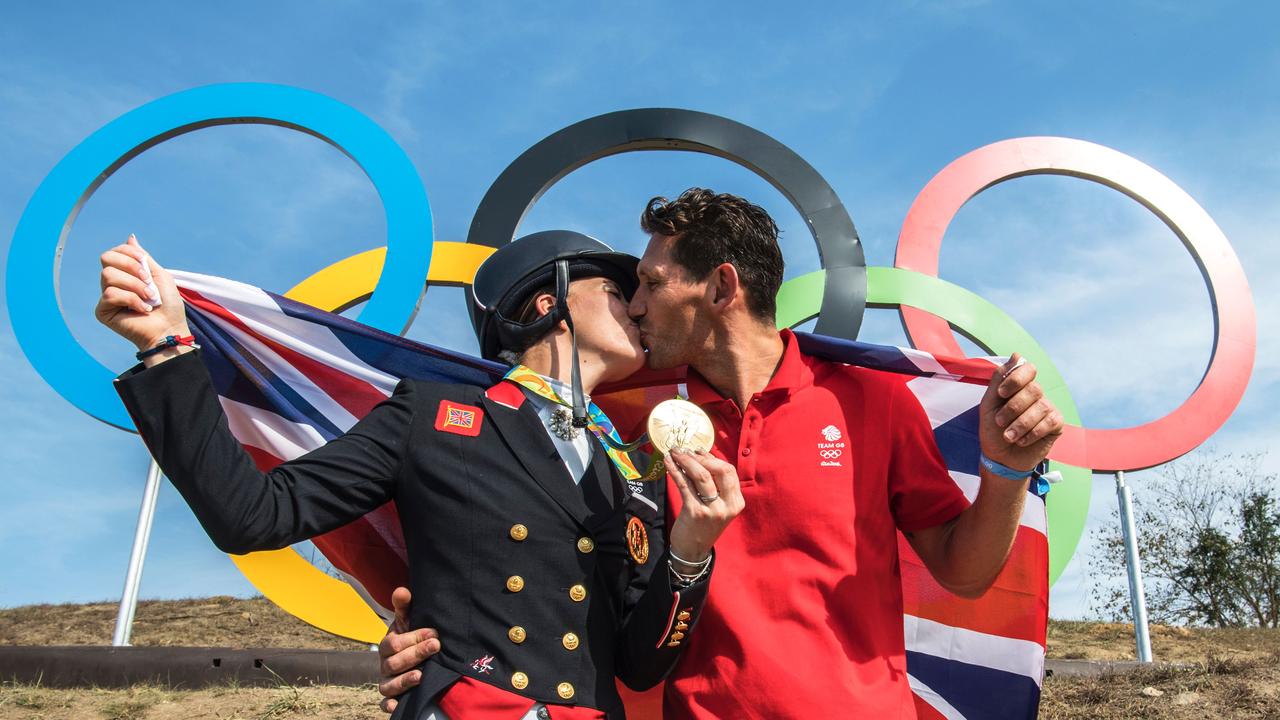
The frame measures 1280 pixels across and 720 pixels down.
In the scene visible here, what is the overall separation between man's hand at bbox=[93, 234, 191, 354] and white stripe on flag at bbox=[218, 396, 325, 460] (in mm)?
1012

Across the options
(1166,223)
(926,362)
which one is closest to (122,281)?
(926,362)

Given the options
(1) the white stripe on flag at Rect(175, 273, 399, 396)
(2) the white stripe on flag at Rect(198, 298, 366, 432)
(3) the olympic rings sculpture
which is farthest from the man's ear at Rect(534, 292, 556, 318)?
(3) the olympic rings sculpture

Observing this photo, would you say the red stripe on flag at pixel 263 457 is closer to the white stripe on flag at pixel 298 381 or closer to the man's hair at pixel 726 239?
the white stripe on flag at pixel 298 381

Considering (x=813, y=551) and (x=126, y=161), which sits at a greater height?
(x=126, y=161)

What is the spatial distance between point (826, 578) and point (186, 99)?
608cm

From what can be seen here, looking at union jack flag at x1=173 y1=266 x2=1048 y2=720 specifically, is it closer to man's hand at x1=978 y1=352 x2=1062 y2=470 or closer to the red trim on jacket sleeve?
man's hand at x1=978 y1=352 x2=1062 y2=470

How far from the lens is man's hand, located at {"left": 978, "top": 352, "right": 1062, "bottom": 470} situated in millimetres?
2137

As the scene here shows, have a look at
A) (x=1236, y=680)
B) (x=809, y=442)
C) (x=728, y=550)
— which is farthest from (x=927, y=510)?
(x=1236, y=680)

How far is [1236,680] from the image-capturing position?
5.25m

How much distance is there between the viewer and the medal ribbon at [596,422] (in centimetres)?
245

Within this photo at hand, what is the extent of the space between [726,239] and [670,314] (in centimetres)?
27

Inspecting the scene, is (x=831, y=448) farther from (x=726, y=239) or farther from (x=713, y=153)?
(x=713, y=153)

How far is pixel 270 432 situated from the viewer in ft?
9.29

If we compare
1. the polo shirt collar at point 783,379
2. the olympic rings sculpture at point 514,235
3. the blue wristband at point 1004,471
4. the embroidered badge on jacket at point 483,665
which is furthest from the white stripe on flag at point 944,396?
the olympic rings sculpture at point 514,235
